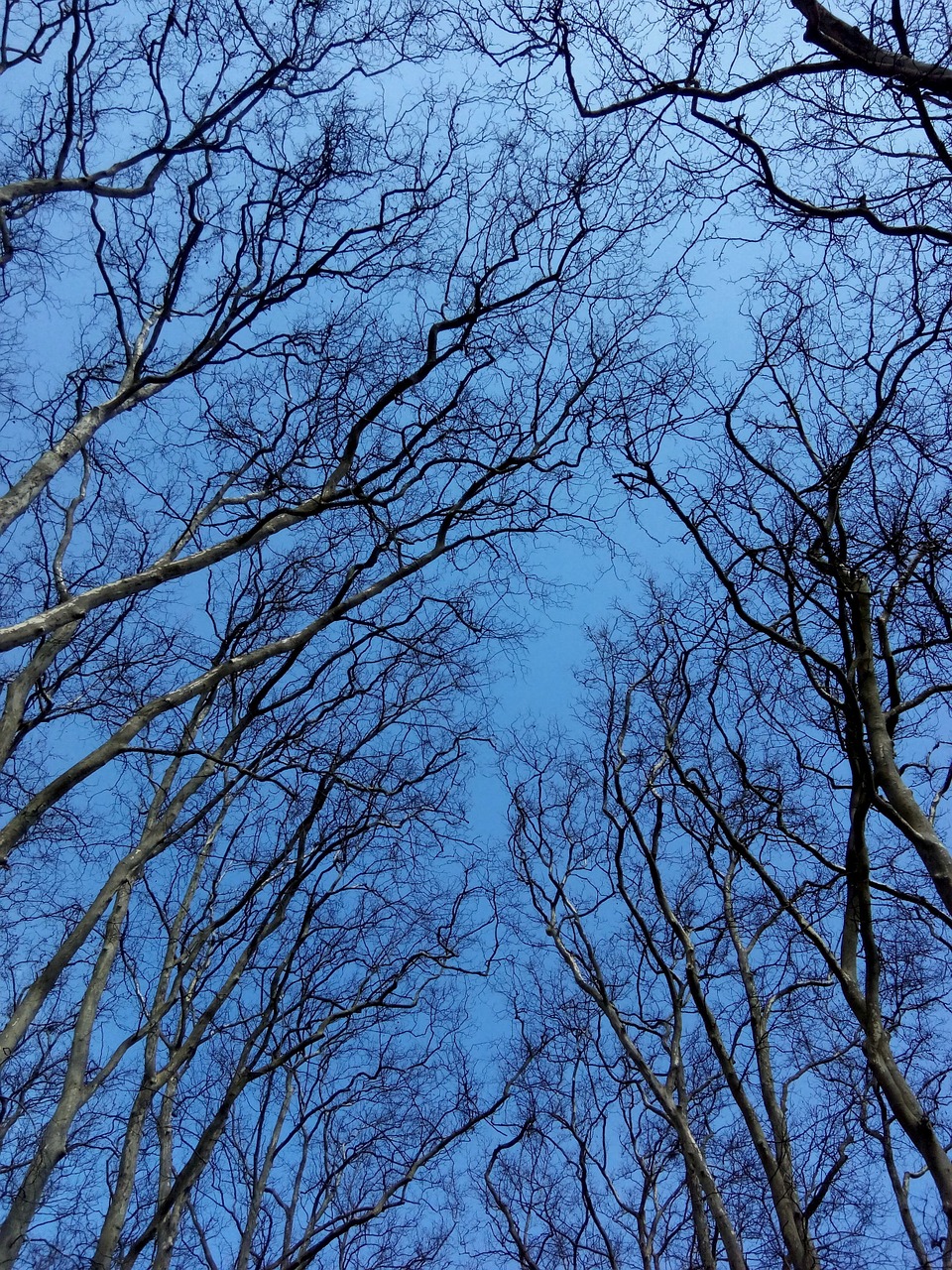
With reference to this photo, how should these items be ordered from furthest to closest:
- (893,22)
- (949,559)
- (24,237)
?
(24,237) → (949,559) → (893,22)

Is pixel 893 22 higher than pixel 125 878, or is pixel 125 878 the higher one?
pixel 893 22

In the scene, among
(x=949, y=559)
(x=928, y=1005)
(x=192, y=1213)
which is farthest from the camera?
(x=192, y=1213)

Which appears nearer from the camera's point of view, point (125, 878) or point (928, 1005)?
point (125, 878)

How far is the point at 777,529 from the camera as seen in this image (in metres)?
6.70

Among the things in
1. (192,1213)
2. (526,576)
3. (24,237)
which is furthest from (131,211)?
(192,1213)

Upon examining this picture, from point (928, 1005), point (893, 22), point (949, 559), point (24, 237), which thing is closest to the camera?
point (893, 22)

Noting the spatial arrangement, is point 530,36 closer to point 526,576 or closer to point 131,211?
point 131,211

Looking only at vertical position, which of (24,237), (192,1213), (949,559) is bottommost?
(192,1213)

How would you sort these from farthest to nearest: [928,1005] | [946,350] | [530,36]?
[928,1005] → [946,350] → [530,36]

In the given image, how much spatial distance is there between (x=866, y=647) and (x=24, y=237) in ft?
24.8

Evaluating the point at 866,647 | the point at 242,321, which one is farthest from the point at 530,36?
the point at 866,647

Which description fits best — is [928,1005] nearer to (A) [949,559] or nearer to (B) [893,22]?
(A) [949,559]

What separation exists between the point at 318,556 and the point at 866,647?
4.97 m

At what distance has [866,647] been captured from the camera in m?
5.41
